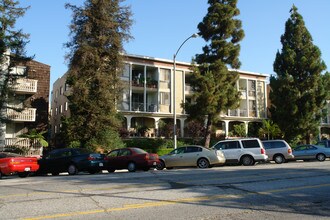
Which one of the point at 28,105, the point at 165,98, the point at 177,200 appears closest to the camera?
the point at 177,200

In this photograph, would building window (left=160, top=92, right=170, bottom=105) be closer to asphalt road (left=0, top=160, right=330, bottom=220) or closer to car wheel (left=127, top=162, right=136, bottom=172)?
car wheel (left=127, top=162, right=136, bottom=172)

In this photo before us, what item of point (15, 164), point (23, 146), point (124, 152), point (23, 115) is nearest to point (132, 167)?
point (124, 152)

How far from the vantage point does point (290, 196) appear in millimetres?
9039

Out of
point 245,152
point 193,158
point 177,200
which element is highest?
point 245,152

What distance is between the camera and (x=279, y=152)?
24438 millimetres

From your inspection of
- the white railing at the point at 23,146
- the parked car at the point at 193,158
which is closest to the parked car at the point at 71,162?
the parked car at the point at 193,158

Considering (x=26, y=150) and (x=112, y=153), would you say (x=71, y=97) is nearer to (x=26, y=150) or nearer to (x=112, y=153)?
(x=26, y=150)

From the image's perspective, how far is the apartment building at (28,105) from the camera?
2902 cm

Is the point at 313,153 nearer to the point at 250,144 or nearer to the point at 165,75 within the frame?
the point at 250,144

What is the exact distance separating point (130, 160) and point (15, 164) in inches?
228

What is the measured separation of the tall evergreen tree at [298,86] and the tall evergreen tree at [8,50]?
26.0m

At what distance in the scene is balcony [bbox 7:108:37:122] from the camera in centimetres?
2915

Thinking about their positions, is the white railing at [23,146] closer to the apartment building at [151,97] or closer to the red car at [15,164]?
the apartment building at [151,97]

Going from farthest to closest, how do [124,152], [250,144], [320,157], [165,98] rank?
[165,98] < [320,157] < [250,144] < [124,152]
